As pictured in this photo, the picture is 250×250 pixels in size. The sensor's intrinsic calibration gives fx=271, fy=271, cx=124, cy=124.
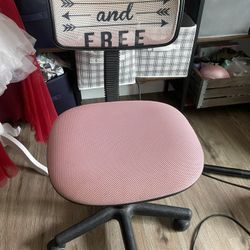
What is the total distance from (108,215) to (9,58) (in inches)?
26.0

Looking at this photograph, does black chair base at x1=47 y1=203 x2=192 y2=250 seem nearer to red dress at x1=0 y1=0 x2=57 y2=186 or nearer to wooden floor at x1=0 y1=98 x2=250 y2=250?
wooden floor at x1=0 y1=98 x2=250 y2=250

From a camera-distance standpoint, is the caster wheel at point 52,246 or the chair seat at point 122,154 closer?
the chair seat at point 122,154

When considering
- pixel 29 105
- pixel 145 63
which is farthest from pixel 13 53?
pixel 145 63

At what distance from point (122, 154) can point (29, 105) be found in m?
0.59

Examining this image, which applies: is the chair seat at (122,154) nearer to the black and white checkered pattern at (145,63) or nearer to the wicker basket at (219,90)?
the black and white checkered pattern at (145,63)

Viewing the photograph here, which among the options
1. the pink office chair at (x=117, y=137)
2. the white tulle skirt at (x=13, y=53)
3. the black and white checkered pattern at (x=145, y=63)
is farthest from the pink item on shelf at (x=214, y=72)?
the white tulle skirt at (x=13, y=53)

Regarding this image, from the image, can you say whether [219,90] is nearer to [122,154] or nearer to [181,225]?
[181,225]

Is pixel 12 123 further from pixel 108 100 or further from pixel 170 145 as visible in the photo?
pixel 170 145

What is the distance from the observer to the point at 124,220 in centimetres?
100

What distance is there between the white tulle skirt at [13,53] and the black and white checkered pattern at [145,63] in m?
0.31

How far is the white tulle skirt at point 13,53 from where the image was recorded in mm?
882

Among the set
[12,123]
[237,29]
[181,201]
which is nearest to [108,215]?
[181,201]

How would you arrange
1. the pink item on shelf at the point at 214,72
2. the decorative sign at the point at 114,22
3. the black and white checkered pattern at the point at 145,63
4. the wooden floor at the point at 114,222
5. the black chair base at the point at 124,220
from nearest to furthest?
the decorative sign at the point at 114,22 → the black chair base at the point at 124,220 → the wooden floor at the point at 114,222 → the black and white checkered pattern at the point at 145,63 → the pink item on shelf at the point at 214,72

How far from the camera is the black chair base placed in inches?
38.8
